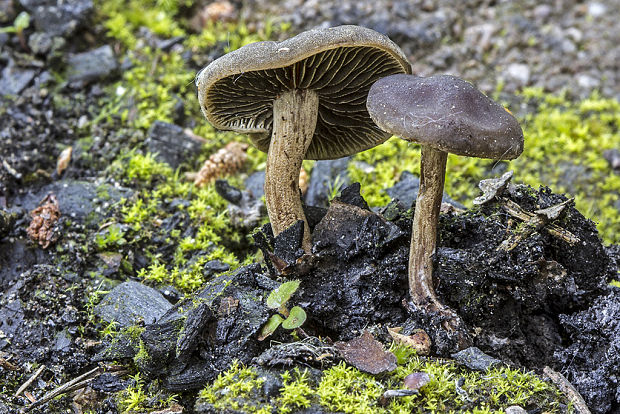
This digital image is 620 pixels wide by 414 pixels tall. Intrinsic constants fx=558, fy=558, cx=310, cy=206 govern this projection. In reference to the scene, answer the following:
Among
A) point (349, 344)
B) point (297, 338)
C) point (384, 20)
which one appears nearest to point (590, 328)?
point (349, 344)

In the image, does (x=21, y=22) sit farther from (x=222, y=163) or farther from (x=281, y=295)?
(x=281, y=295)

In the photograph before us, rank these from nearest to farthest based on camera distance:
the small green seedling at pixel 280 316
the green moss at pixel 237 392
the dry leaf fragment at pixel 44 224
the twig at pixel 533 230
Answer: the green moss at pixel 237 392, the small green seedling at pixel 280 316, the twig at pixel 533 230, the dry leaf fragment at pixel 44 224

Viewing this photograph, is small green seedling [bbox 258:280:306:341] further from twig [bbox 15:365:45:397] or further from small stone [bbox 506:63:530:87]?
small stone [bbox 506:63:530:87]

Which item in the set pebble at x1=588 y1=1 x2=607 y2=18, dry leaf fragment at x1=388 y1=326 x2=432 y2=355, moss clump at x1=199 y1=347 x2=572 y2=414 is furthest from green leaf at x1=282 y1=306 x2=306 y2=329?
pebble at x1=588 y1=1 x2=607 y2=18

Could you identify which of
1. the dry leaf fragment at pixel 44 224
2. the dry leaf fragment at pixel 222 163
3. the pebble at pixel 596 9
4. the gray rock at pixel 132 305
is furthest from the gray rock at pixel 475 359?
the pebble at pixel 596 9

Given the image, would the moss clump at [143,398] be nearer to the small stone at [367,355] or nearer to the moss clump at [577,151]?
the small stone at [367,355]

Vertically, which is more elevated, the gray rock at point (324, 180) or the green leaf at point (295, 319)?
the green leaf at point (295, 319)

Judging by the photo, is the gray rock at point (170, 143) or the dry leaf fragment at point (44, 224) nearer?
the dry leaf fragment at point (44, 224)
